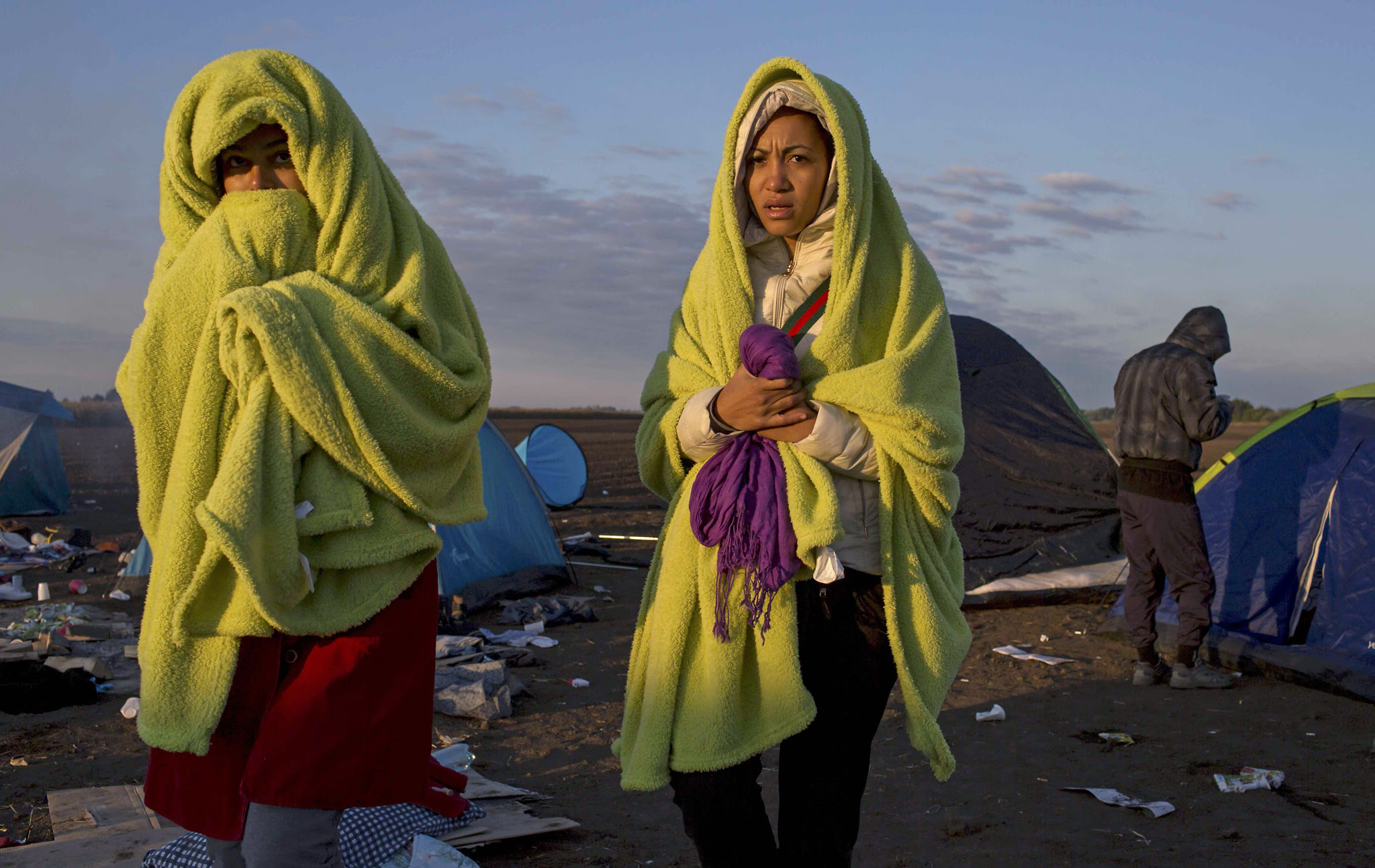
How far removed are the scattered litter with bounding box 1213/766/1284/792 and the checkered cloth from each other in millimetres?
3245

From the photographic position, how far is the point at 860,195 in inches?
88.5

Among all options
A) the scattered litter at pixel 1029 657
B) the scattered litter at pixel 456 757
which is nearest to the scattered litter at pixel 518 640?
the scattered litter at pixel 456 757

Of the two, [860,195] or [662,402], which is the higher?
[860,195]

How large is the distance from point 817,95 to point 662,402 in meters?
0.80

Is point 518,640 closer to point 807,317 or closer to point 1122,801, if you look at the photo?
point 1122,801

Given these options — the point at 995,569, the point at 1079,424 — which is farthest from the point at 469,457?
the point at 1079,424

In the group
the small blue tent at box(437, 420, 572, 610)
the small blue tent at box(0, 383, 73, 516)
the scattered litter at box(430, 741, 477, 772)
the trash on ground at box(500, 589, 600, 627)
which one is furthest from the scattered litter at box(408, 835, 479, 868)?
the small blue tent at box(0, 383, 73, 516)

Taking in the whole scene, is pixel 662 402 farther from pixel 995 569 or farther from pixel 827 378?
pixel 995 569

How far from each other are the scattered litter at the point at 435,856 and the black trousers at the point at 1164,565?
14.7 feet

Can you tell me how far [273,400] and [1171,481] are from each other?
537 cm

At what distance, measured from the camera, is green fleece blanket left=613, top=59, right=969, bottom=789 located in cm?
214

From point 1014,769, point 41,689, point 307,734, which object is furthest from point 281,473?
point 41,689

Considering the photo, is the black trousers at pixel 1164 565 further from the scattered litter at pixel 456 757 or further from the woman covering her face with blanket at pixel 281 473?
the woman covering her face with blanket at pixel 281 473

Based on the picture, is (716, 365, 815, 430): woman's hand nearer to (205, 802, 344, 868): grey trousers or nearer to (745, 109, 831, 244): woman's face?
(745, 109, 831, 244): woman's face
